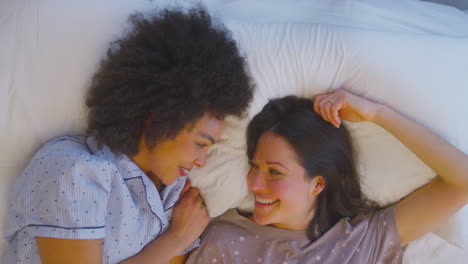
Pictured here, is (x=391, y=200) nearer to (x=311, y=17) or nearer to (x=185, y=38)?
(x=311, y=17)

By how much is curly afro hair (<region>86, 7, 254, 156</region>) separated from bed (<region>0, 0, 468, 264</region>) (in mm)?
70

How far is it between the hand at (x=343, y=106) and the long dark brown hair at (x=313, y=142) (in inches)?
2.1

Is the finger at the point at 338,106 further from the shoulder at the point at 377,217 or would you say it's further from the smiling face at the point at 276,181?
the shoulder at the point at 377,217

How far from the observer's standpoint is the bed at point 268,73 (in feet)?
3.42

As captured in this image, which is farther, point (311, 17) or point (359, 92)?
point (311, 17)

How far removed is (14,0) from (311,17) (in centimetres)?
80

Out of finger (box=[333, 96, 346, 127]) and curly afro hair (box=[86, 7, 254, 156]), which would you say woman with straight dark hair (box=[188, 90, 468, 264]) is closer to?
finger (box=[333, 96, 346, 127])

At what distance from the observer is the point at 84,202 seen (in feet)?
3.10

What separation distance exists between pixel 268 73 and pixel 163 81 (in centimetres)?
29

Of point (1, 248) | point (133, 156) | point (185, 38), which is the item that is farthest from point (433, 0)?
point (1, 248)

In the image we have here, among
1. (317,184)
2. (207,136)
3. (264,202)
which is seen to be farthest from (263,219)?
(207,136)

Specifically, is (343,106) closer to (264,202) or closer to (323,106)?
(323,106)

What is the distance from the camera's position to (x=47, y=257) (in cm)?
94

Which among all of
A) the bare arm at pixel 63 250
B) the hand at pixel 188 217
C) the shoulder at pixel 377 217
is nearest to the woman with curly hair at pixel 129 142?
the bare arm at pixel 63 250
